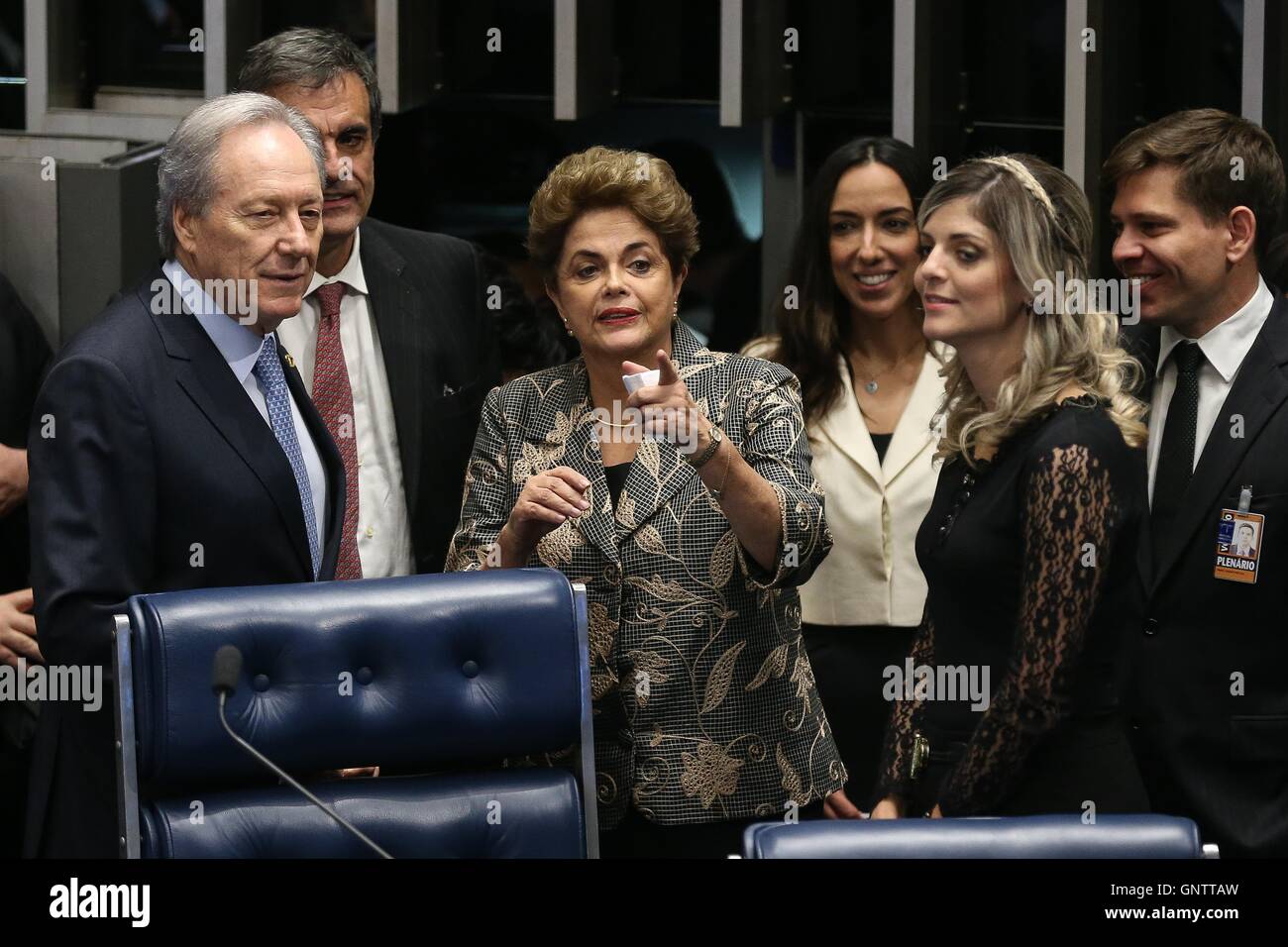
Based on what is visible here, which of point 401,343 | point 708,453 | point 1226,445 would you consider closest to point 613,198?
point 708,453

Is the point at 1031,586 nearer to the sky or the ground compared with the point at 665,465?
nearer to the ground

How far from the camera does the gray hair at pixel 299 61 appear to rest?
9.98ft

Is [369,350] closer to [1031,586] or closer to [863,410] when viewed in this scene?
[863,410]

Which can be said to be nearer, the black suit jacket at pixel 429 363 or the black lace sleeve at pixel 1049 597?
the black lace sleeve at pixel 1049 597

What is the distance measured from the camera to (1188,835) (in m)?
1.90

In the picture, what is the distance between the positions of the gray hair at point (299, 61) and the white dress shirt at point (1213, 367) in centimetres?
146

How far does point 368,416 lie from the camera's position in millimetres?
3100

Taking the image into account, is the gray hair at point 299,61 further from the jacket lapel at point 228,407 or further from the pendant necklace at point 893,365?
the pendant necklace at point 893,365

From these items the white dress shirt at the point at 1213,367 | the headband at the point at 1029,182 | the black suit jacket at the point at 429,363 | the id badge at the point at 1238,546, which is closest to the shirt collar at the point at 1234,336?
the white dress shirt at the point at 1213,367

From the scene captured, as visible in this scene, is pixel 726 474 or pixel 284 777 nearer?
pixel 284 777

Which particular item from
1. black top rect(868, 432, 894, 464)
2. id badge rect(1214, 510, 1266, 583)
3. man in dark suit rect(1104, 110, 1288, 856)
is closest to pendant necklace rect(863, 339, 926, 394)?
black top rect(868, 432, 894, 464)

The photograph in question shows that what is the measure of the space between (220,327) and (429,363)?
27.4 inches

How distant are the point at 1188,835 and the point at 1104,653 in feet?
1.74

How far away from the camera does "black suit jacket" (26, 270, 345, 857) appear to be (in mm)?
2291
